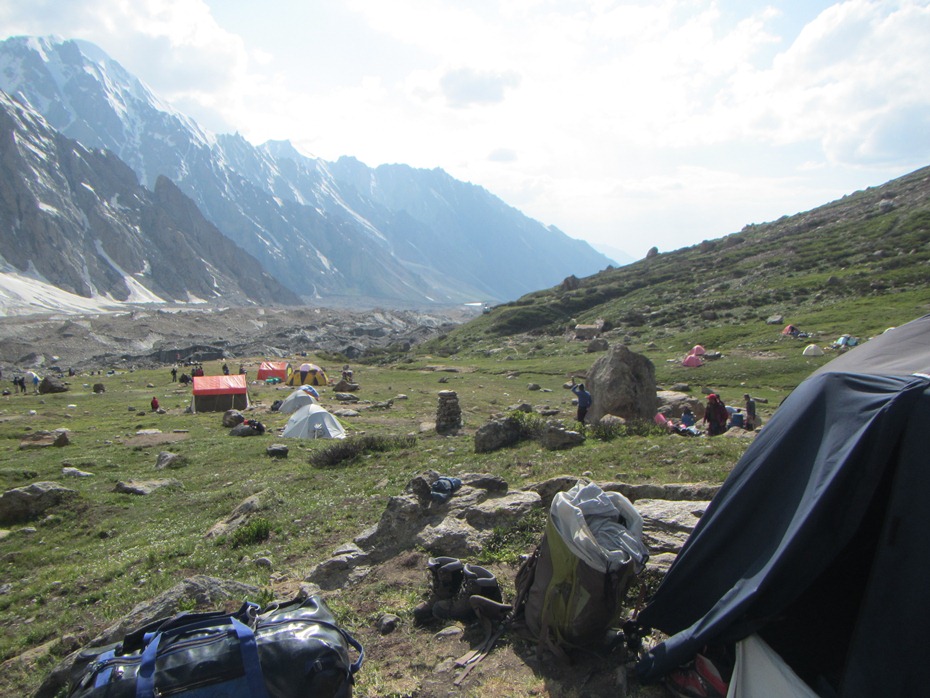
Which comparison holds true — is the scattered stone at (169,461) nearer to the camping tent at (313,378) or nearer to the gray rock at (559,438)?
the gray rock at (559,438)

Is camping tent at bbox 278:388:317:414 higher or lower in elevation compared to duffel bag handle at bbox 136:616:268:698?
lower

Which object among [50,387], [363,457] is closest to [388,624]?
[363,457]

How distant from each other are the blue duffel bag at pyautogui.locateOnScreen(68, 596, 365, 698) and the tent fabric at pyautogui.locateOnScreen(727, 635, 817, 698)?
3529 mm

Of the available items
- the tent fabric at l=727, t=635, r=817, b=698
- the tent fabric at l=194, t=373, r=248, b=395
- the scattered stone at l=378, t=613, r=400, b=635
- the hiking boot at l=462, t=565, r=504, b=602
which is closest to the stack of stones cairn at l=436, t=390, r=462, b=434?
the scattered stone at l=378, t=613, r=400, b=635

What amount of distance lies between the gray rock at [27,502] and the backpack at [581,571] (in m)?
15.1

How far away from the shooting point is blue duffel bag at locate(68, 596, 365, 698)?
468cm

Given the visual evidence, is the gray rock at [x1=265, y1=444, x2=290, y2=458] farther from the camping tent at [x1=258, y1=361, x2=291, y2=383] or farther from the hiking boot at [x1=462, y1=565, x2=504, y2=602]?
the camping tent at [x1=258, y1=361, x2=291, y2=383]

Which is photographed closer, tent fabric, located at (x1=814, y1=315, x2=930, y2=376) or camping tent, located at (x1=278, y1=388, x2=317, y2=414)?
tent fabric, located at (x1=814, y1=315, x2=930, y2=376)

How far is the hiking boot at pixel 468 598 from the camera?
743 cm

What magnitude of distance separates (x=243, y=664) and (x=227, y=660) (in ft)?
0.46

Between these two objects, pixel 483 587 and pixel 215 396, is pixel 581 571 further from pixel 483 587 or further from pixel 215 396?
pixel 215 396

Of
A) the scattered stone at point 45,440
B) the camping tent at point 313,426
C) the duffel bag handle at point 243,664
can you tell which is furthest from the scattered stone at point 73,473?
the duffel bag handle at point 243,664

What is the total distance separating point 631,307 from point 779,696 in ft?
279

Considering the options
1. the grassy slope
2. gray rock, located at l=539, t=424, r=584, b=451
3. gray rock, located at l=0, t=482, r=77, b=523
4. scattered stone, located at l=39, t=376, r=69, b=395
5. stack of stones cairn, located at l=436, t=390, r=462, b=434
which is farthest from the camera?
scattered stone, located at l=39, t=376, r=69, b=395
